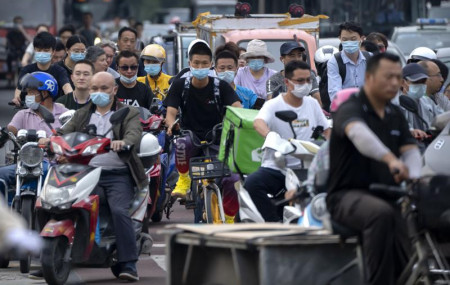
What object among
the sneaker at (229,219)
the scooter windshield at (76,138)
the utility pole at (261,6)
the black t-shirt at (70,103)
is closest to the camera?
the scooter windshield at (76,138)

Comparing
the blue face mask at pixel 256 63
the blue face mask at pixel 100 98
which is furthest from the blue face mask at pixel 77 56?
the blue face mask at pixel 100 98

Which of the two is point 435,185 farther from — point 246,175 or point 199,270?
point 246,175

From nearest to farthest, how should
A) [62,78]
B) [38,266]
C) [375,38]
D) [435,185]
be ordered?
1. [435,185]
2. [38,266]
3. [62,78]
4. [375,38]

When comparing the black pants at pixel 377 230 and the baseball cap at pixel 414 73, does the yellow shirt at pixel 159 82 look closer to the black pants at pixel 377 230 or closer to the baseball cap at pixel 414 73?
the baseball cap at pixel 414 73

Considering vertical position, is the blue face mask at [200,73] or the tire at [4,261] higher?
the blue face mask at [200,73]

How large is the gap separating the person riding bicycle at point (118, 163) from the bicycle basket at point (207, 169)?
0.84 m

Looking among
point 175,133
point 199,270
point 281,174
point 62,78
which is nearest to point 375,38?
point 62,78

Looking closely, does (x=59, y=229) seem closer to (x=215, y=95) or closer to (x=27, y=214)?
(x=27, y=214)

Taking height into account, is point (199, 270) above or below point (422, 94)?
below

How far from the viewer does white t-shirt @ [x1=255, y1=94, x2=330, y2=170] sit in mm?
10797

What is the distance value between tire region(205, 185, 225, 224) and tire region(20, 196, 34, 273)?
5.42ft

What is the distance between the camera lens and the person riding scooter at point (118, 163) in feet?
35.4

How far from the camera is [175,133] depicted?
12266mm

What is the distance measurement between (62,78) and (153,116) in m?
3.18
